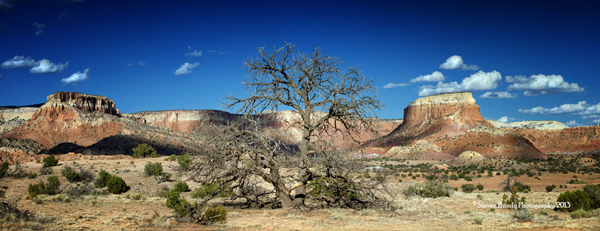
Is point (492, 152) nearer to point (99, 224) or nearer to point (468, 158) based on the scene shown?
point (468, 158)

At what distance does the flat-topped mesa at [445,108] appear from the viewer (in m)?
90.1

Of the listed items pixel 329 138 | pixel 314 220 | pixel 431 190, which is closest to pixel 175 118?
pixel 329 138

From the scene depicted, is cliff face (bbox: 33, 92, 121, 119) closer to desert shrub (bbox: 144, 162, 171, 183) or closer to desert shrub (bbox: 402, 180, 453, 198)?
desert shrub (bbox: 144, 162, 171, 183)

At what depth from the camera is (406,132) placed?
333ft

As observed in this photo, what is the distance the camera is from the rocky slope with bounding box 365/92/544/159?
6781 centimetres

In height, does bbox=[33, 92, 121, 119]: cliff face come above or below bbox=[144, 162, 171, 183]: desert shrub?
above

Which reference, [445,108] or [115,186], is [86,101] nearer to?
[115,186]

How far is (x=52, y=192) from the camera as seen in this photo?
17516mm

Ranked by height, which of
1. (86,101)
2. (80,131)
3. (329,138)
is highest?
(86,101)

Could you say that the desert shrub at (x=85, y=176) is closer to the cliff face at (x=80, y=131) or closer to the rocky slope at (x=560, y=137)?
the cliff face at (x=80, y=131)

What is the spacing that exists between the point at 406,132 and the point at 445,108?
14474 mm

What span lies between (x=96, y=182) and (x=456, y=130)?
82.9 meters

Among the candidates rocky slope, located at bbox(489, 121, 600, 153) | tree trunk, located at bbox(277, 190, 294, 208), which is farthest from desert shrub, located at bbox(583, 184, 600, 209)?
rocky slope, located at bbox(489, 121, 600, 153)

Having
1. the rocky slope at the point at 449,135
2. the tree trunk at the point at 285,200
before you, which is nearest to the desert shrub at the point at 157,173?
the tree trunk at the point at 285,200
